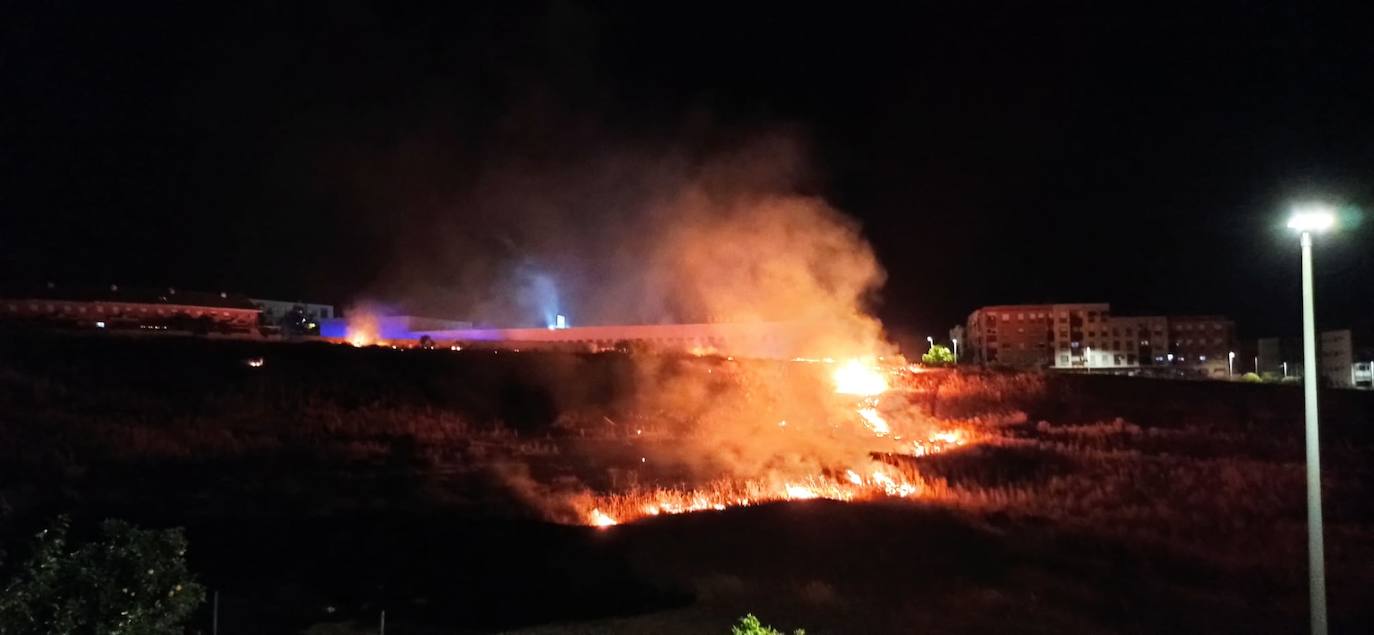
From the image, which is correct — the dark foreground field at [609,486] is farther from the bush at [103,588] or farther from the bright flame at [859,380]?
the bush at [103,588]

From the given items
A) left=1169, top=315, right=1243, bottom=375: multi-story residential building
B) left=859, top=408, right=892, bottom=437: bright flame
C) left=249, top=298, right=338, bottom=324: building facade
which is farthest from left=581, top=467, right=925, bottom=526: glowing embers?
left=1169, top=315, right=1243, bottom=375: multi-story residential building

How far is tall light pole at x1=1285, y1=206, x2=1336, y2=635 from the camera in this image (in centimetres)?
754

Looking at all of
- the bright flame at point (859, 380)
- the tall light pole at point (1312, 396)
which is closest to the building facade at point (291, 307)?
the bright flame at point (859, 380)

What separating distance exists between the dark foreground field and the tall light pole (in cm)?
205

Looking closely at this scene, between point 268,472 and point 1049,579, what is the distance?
1631 cm

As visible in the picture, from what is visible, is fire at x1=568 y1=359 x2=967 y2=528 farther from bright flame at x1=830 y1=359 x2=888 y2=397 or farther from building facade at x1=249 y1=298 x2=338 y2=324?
building facade at x1=249 y1=298 x2=338 y2=324

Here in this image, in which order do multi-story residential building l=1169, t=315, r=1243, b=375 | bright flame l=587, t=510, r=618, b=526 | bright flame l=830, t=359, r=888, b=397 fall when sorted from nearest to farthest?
bright flame l=587, t=510, r=618, b=526 → bright flame l=830, t=359, r=888, b=397 → multi-story residential building l=1169, t=315, r=1243, b=375

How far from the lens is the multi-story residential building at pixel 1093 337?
261 ft

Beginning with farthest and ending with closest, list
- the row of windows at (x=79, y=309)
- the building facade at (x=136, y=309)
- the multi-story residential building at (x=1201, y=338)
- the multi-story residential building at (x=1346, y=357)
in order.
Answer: the multi-story residential building at (x=1201, y=338) < the multi-story residential building at (x=1346, y=357) < the row of windows at (x=79, y=309) < the building facade at (x=136, y=309)

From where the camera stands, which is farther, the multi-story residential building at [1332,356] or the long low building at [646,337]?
the multi-story residential building at [1332,356]

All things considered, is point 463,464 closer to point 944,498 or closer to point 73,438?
point 73,438

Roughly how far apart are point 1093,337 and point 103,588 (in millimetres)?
88050

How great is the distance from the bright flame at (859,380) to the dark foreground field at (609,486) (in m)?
1.38

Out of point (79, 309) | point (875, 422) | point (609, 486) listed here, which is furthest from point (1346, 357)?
point (79, 309)
